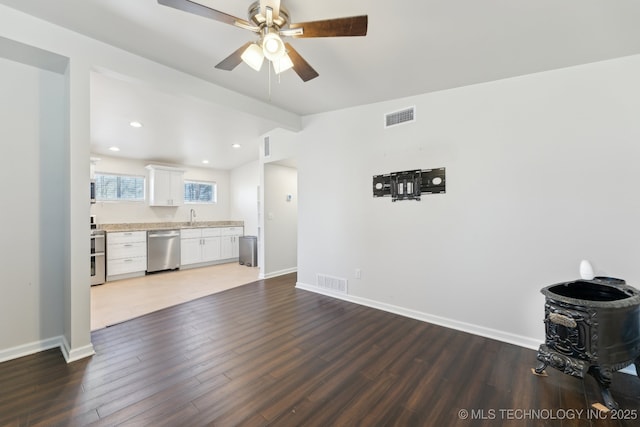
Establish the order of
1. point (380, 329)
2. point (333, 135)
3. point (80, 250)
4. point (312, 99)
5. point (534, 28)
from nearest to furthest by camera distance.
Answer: point (534, 28) < point (80, 250) < point (380, 329) < point (312, 99) < point (333, 135)

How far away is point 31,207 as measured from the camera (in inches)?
94.0

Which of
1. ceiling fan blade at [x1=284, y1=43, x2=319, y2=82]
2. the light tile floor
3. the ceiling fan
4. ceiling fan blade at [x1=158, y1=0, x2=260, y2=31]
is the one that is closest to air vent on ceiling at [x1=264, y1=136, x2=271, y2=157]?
the light tile floor

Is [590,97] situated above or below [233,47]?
below

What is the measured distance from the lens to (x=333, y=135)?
4000 mm

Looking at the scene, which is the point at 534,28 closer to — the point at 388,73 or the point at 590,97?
the point at 590,97

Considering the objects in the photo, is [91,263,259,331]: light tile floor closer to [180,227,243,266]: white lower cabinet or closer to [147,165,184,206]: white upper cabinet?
[180,227,243,266]: white lower cabinet

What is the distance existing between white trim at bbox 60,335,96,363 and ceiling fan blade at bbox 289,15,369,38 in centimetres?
309

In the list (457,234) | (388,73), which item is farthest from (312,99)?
(457,234)

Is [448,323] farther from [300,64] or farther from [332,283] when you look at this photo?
[300,64]

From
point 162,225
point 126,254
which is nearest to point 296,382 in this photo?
point 126,254

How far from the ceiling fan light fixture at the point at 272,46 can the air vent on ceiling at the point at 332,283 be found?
3.01 m

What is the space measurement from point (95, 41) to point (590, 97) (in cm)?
433

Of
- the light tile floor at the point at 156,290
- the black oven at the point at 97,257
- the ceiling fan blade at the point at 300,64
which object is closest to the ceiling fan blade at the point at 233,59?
the ceiling fan blade at the point at 300,64

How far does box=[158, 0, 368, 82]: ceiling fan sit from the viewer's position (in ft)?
5.21
